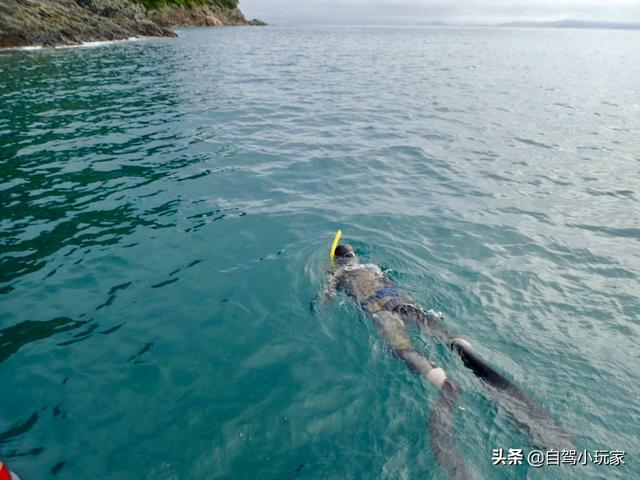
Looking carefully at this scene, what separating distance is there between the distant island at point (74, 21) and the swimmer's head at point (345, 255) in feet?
175

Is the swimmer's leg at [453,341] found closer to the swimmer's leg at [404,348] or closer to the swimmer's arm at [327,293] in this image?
the swimmer's leg at [404,348]

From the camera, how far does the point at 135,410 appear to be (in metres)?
5.82

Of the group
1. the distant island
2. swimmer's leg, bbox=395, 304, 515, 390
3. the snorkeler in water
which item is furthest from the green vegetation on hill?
swimmer's leg, bbox=395, 304, 515, 390

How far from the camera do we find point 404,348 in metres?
6.60

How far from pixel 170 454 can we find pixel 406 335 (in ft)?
13.1

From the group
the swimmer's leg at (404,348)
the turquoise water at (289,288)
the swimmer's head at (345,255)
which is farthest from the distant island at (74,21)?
the swimmer's leg at (404,348)

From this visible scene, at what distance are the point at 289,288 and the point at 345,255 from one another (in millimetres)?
1542

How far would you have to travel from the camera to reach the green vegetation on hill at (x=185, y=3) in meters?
90.1

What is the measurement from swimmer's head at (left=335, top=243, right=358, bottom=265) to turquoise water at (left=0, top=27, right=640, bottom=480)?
551 millimetres

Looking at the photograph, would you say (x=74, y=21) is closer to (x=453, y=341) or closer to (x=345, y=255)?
(x=345, y=255)

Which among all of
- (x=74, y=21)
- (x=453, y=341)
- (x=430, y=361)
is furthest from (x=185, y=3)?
(x=430, y=361)

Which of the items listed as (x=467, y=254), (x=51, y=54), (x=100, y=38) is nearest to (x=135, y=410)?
(x=467, y=254)

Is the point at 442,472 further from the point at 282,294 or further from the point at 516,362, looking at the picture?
the point at 282,294

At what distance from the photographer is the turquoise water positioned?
17.7 feet
